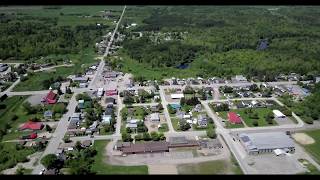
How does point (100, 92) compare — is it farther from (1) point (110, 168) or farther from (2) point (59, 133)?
(1) point (110, 168)

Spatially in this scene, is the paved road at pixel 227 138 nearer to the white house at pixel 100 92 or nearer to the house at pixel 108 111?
the house at pixel 108 111

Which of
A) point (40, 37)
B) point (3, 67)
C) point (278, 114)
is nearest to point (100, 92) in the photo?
point (3, 67)

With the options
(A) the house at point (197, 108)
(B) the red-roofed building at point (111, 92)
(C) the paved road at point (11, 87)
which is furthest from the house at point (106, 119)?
(C) the paved road at point (11, 87)

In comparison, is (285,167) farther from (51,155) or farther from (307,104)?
(51,155)

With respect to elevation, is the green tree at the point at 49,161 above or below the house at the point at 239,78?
below

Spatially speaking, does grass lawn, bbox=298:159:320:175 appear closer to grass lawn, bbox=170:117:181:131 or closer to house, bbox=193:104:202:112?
grass lawn, bbox=170:117:181:131

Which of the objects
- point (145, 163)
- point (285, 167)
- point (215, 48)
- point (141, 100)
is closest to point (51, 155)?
point (145, 163)

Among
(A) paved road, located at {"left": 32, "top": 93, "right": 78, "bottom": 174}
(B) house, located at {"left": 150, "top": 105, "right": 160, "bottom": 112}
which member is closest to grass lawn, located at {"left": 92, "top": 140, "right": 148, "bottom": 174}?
(A) paved road, located at {"left": 32, "top": 93, "right": 78, "bottom": 174}
